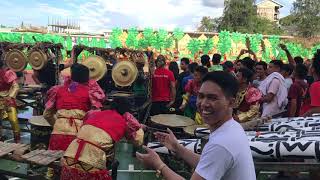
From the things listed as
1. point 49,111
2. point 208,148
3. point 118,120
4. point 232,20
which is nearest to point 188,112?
point 49,111

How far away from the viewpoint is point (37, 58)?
28.5 ft

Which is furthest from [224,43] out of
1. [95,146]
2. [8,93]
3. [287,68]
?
[95,146]

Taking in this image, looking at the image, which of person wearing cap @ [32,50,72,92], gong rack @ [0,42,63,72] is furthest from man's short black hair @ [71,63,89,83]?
person wearing cap @ [32,50,72,92]

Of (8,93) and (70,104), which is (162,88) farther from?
(70,104)

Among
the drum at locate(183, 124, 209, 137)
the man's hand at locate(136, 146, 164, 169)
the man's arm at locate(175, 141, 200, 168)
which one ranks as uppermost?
the man's hand at locate(136, 146, 164, 169)

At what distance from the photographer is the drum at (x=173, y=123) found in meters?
5.62

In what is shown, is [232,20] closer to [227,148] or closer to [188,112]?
[188,112]

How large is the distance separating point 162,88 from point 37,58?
→ 2603 mm

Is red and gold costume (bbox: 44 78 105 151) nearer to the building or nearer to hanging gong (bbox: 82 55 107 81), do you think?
hanging gong (bbox: 82 55 107 81)

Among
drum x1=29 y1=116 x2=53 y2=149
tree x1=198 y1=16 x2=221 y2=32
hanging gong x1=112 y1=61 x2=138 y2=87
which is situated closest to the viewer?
drum x1=29 y1=116 x2=53 y2=149

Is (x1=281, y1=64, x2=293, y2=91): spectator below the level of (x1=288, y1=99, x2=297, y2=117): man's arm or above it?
above

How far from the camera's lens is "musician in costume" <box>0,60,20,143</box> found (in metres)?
6.79

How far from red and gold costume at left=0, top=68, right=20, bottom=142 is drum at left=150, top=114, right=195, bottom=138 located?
91.3 inches

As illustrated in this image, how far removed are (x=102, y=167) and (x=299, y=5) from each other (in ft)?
147
